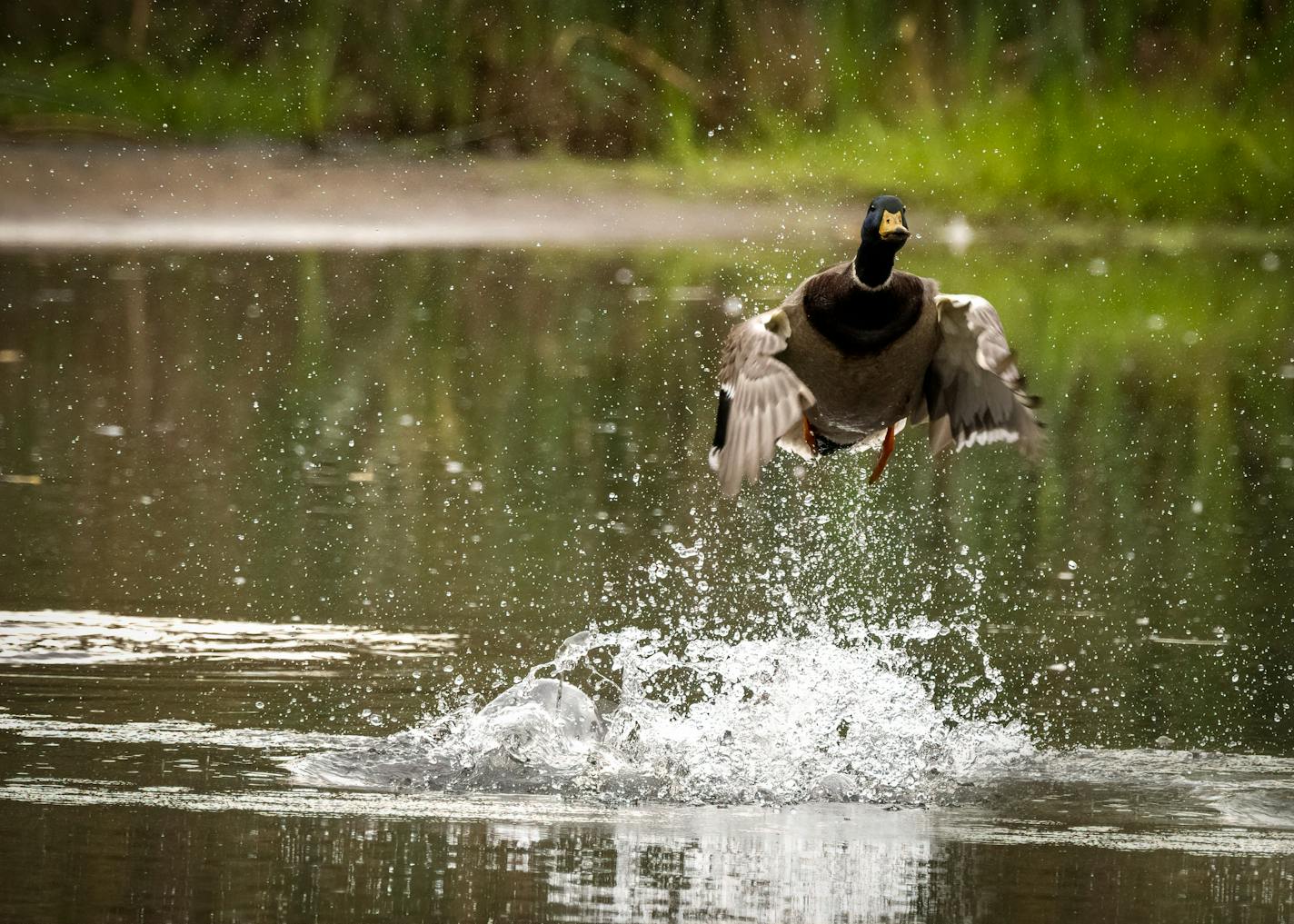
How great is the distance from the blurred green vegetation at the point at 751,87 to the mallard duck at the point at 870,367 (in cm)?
1250

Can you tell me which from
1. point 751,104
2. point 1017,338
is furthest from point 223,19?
point 1017,338

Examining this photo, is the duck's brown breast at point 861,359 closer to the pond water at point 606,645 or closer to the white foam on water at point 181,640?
the pond water at point 606,645

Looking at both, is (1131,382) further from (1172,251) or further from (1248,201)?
(1248,201)

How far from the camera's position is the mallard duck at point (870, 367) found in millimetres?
6430

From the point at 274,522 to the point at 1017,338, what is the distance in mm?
5887

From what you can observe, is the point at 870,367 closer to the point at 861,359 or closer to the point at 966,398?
the point at 861,359

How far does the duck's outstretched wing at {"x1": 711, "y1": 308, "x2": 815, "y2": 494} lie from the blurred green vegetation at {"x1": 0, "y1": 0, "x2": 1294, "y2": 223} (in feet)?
42.4

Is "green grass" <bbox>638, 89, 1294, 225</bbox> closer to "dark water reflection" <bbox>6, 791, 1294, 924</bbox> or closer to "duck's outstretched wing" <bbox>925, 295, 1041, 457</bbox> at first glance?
"duck's outstretched wing" <bbox>925, 295, 1041, 457</bbox>

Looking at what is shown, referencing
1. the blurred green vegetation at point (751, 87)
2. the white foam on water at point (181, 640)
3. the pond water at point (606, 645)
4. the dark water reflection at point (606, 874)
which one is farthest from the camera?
the blurred green vegetation at point (751, 87)

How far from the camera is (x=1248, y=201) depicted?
19594 mm

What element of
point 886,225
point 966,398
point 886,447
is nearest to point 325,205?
point 886,447

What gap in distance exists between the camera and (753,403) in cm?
641

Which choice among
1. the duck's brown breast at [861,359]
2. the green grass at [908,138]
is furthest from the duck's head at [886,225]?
the green grass at [908,138]

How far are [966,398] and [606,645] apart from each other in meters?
1.23
